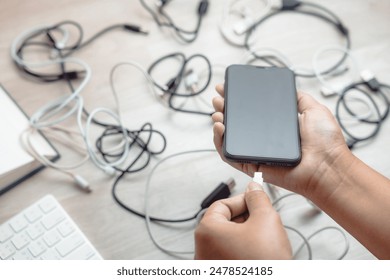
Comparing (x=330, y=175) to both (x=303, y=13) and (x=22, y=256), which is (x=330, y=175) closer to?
(x=303, y=13)

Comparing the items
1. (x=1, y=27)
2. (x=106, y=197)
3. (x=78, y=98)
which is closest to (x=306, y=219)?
(x=106, y=197)

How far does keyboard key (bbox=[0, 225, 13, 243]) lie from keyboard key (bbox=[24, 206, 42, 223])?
0.03 m

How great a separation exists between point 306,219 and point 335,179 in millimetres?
88

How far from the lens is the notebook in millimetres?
658

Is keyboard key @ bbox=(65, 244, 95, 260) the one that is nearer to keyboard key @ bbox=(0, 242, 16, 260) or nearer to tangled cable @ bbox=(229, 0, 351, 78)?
keyboard key @ bbox=(0, 242, 16, 260)

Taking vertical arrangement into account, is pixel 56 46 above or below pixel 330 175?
above

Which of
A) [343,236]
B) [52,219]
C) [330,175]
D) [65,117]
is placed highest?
[65,117]

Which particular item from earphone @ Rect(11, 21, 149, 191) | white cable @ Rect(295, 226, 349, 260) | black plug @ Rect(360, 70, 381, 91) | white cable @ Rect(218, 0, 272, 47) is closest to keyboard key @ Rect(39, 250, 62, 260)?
earphone @ Rect(11, 21, 149, 191)

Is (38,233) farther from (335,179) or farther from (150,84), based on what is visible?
(335,179)

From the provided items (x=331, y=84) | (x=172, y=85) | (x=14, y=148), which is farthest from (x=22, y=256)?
(x=331, y=84)

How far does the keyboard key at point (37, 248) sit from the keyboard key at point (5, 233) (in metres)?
0.04

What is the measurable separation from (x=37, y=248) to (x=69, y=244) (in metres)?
0.05

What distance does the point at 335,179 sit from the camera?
2.13ft

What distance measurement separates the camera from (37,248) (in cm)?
65
